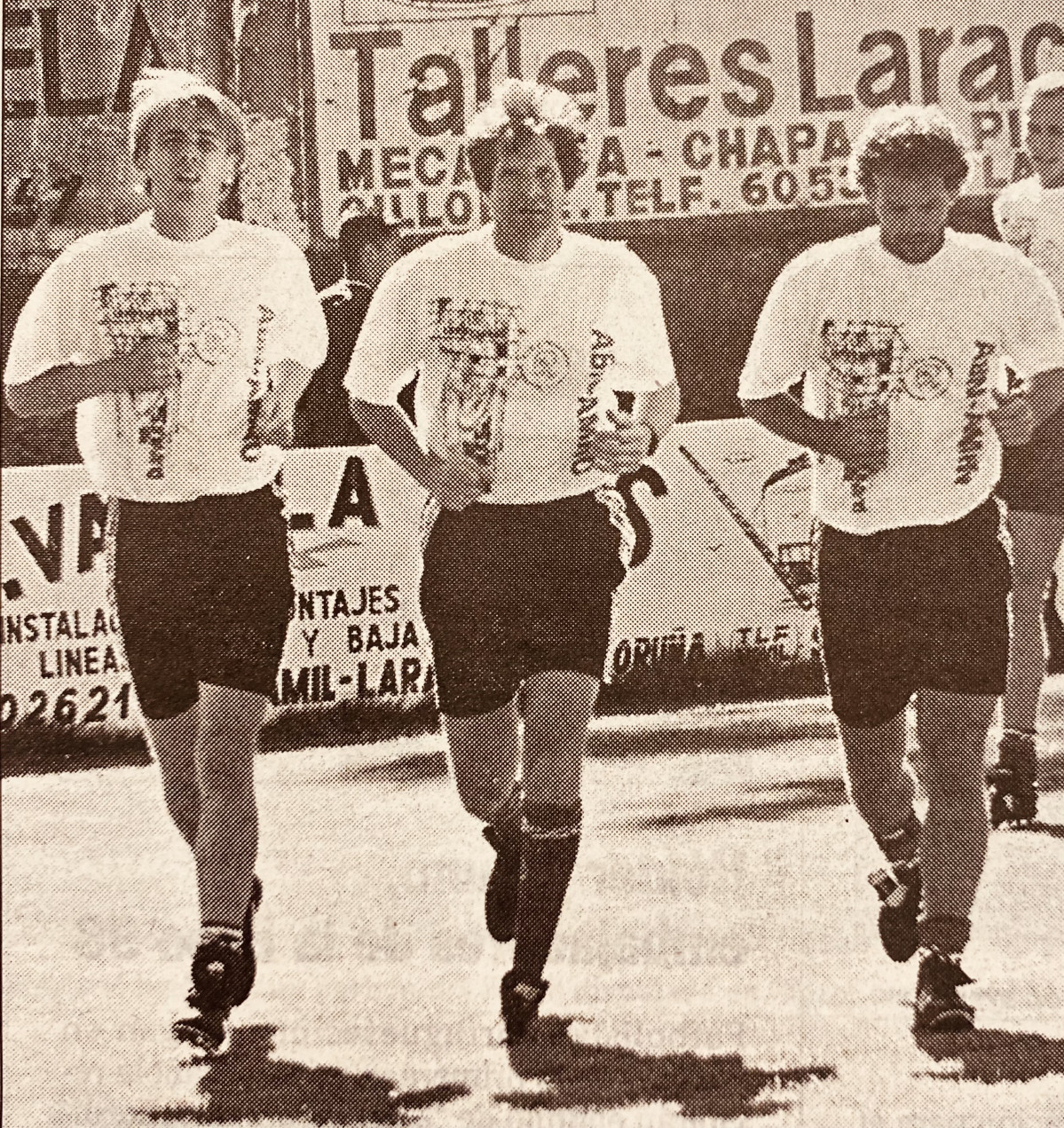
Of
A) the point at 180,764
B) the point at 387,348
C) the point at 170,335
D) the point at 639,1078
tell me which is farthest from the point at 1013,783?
the point at 170,335

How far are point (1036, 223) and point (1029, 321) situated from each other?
0.84 ft

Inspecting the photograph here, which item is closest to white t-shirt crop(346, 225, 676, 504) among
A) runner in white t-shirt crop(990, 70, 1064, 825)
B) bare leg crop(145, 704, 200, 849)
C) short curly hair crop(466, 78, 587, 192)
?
short curly hair crop(466, 78, 587, 192)

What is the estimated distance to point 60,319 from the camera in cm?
325

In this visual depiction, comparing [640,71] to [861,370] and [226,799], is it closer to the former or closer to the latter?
[861,370]

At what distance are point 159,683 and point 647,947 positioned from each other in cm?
98

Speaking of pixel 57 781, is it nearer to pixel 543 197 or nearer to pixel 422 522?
pixel 422 522

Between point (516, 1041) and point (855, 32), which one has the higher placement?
point (855, 32)

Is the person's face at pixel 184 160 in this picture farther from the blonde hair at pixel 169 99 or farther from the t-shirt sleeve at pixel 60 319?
the t-shirt sleeve at pixel 60 319

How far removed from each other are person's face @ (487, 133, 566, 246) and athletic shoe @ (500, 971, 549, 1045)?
1288 mm

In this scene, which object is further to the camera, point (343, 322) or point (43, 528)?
point (43, 528)

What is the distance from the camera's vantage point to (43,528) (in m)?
3.67

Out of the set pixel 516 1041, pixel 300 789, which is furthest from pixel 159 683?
pixel 516 1041

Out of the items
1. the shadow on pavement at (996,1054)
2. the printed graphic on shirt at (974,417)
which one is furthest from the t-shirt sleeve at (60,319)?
the shadow on pavement at (996,1054)

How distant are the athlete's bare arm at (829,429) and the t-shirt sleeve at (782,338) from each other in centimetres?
3
